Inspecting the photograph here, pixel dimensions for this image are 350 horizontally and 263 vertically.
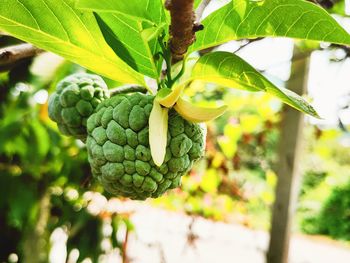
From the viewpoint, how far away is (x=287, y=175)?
2525 mm

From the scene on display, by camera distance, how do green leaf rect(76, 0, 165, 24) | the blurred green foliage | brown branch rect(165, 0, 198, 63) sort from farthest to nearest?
1. the blurred green foliage
2. green leaf rect(76, 0, 165, 24)
3. brown branch rect(165, 0, 198, 63)

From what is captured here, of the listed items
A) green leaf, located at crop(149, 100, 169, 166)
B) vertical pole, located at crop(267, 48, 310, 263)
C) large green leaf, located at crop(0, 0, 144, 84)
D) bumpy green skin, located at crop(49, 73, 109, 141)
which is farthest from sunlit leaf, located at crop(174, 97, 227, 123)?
vertical pole, located at crop(267, 48, 310, 263)

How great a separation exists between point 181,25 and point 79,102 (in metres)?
0.45

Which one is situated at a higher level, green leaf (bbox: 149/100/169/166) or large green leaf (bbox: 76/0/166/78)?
large green leaf (bbox: 76/0/166/78)

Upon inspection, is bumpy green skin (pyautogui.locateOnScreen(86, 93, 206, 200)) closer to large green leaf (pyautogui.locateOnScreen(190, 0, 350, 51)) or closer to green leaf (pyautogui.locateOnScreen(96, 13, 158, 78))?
green leaf (pyautogui.locateOnScreen(96, 13, 158, 78))

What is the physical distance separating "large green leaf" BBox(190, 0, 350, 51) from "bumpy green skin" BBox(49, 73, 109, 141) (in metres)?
0.34

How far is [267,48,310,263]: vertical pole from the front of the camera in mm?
2488

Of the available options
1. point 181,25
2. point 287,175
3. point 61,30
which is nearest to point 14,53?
point 61,30

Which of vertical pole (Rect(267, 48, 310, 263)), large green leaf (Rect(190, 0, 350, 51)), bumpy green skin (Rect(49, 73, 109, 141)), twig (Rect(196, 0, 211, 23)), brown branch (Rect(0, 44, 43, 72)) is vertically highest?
large green leaf (Rect(190, 0, 350, 51))

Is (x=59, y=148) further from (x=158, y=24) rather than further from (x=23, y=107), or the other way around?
(x=158, y=24)

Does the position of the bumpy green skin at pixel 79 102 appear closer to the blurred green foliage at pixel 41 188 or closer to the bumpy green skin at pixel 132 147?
the bumpy green skin at pixel 132 147

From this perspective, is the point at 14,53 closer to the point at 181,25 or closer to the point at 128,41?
the point at 128,41

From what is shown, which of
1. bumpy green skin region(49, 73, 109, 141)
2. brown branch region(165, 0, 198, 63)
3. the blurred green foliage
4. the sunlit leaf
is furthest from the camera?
the blurred green foliage

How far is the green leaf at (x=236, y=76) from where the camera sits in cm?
73
